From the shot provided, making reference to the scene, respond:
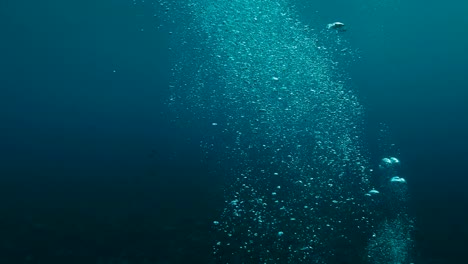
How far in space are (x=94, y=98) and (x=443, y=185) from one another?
4.92m

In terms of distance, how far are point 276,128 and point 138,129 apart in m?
1.90

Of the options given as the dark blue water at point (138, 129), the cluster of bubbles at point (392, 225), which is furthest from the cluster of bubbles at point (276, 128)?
the dark blue water at point (138, 129)

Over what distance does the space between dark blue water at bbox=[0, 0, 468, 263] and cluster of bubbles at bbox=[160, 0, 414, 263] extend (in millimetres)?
297

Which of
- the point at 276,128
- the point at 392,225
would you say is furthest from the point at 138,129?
the point at 392,225

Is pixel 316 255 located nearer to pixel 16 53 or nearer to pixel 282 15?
pixel 282 15

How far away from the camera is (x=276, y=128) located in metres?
4.90

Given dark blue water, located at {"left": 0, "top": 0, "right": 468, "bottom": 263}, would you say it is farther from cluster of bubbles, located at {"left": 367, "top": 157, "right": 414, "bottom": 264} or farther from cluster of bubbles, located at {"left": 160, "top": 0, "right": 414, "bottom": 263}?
cluster of bubbles, located at {"left": 160, "top": 0, "right": 414, "bottom": 263}

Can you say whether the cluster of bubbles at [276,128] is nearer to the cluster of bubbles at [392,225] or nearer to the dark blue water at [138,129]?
the cluster of bubbles at [392,225]

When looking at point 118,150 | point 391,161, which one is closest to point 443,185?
point 391,161

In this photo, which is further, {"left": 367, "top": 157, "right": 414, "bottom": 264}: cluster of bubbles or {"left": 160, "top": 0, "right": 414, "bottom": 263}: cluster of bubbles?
{"left": 160, "top": 0, "right": 414, "bottom": 263}: cluster of bubbles

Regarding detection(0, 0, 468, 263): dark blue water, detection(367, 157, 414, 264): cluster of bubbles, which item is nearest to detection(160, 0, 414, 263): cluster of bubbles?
detection(367, 157, 414, 264): cluster of bubbles

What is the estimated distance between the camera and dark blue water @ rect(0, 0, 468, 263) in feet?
11.8

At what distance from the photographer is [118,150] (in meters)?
4.61

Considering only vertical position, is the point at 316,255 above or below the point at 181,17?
below
